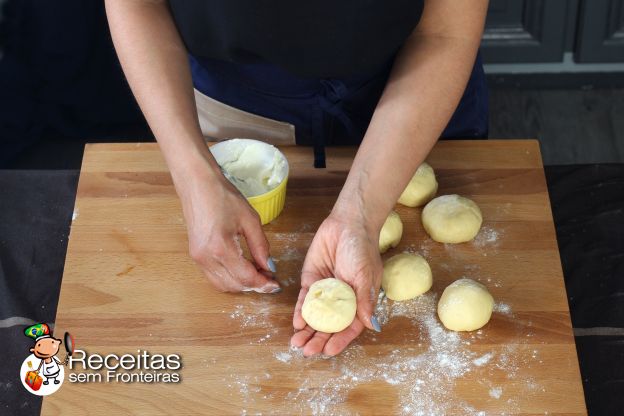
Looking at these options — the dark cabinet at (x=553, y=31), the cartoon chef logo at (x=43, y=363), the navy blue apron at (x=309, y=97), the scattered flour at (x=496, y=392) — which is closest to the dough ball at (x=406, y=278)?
the scattered flour at (x=496, y=392)

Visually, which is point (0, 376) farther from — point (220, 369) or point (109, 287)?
point (220, 369)

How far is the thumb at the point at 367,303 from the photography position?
1421mm

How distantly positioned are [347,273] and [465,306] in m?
0.22

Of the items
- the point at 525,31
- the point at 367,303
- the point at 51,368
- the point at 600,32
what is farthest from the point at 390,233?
the point at 600,32

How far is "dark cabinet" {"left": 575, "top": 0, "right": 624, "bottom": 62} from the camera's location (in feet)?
10.1

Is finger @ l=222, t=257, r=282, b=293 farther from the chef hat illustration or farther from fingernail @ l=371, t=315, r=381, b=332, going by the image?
the chef hat illustration

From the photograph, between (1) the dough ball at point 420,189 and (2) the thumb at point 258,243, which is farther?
(1) the dough ball at point 420,189

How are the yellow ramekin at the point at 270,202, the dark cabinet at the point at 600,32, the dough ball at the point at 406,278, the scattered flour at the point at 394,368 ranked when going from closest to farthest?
the scattered flour at the point at 394,368 → the dough ball at the point at 406,278 → the yellow ramekin at the point at 270,202 → the dark cabinet at the point at 600,32

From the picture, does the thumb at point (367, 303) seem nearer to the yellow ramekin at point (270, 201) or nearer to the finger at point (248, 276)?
the finger at point (248, 276)

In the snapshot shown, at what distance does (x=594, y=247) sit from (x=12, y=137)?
2.16 metres

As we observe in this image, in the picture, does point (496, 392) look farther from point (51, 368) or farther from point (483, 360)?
point (51, 368)

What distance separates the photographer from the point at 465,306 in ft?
4.63

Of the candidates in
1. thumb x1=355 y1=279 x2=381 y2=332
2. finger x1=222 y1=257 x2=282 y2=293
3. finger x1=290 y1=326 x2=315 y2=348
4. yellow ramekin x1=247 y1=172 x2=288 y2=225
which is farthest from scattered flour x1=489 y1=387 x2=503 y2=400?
yellow ramekin x1=247 y1=172 x2=288 y2=225

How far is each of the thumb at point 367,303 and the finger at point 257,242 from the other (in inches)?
7.5
